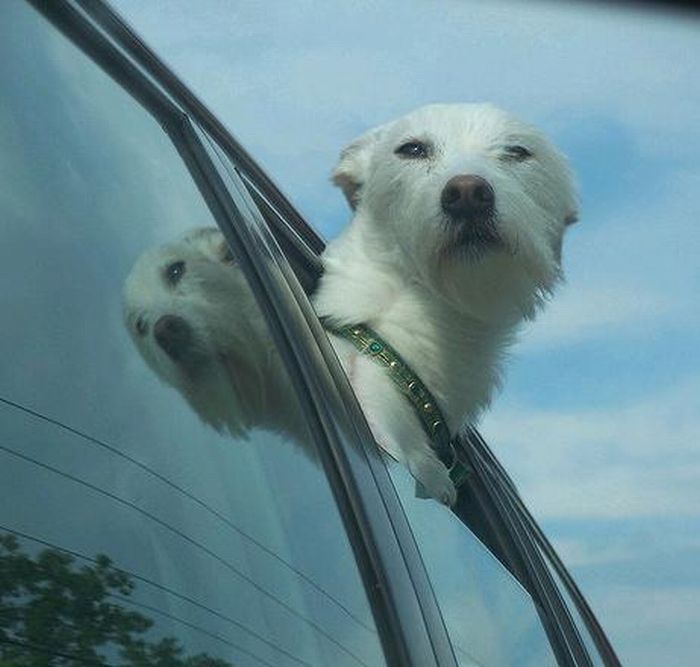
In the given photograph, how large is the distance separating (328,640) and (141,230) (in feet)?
2.23

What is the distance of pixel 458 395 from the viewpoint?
4.73 meters

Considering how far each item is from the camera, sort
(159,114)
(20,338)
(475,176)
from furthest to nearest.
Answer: (475,176), (159,114), (20,338)

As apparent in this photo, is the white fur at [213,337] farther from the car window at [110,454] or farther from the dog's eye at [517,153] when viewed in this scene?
the dog's eye at [517,153]

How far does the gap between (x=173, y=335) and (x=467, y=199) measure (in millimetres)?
2101

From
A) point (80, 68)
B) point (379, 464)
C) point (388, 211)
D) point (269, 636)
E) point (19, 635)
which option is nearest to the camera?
point (19, 635)

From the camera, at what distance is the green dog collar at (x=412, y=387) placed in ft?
14.6

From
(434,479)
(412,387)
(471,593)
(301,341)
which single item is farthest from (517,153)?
(301,341)

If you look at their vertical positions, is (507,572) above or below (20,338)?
above

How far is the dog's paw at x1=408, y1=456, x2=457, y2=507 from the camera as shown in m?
4.08

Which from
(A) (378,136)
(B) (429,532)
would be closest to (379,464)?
(B) (429,532)

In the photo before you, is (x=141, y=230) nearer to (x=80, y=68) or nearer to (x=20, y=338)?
(x=80, y=68)

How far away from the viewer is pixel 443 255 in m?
4.55

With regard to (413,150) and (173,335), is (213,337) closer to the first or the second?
(173,335)

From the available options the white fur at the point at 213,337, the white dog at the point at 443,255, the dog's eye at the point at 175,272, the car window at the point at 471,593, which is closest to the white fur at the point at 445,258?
the white dog at the point at 443,255
